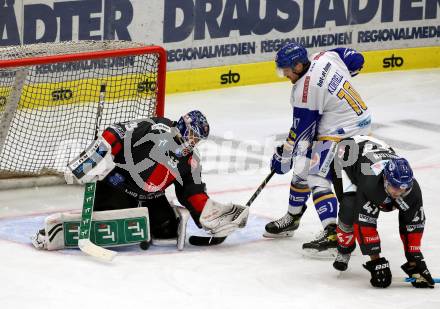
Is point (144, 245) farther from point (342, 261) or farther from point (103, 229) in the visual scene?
point (342, 261)

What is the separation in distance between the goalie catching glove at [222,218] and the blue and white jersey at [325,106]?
508 millimetres

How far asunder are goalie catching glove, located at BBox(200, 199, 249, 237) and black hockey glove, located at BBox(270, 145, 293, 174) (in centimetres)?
29

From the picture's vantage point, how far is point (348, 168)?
6.48 metres

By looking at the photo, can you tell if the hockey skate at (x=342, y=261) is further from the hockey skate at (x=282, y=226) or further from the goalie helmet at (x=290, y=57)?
the goalie helmet at (x=290, y=57)

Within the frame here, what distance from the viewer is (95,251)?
6.62 meters

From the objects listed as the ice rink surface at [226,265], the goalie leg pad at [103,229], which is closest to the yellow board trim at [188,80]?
the ice rink surface at [226,265]

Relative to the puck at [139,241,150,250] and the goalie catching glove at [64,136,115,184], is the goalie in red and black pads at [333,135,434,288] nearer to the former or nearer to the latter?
the puck at [139,241,150,250]

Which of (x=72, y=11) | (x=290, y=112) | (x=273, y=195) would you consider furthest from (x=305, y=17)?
(x=273, y=195)

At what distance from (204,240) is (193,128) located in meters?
0.71

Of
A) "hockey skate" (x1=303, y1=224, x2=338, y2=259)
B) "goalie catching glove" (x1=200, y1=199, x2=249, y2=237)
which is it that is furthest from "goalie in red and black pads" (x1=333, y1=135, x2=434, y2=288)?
"goalie catching glove" (x1=200, y1=199, x2=249, y2=237)

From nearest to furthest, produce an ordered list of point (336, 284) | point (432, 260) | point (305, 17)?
point (336, 284), point (432, 260), point (305, 17)

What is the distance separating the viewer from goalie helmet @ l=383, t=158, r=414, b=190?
596 centimetres

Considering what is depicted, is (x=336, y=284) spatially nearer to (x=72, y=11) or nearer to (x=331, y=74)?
(x=331, y=74)

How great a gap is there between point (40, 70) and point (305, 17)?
406cm
